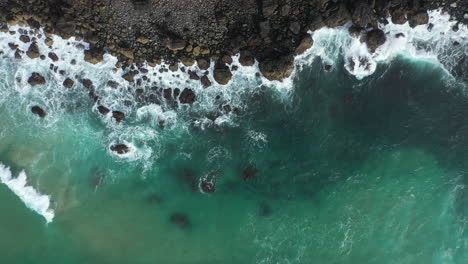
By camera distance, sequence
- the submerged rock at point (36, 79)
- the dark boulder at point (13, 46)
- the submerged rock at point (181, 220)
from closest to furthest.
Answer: the dark boulder at point (13, 46) < the submerged rock at point (36, 79) < the submerged rock at point (181, 220)

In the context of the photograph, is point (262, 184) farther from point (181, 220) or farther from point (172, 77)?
point (172, 77)

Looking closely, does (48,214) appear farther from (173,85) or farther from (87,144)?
(173,85)

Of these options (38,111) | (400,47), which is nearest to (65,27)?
(38,111)

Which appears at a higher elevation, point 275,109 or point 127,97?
point 127,97

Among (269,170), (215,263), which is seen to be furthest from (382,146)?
(215,263)

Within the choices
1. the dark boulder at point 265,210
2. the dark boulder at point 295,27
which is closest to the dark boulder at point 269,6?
the dark boulder at point 295,27

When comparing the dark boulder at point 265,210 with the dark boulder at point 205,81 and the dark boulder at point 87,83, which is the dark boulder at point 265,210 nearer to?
the dark boulder at point 205,81
